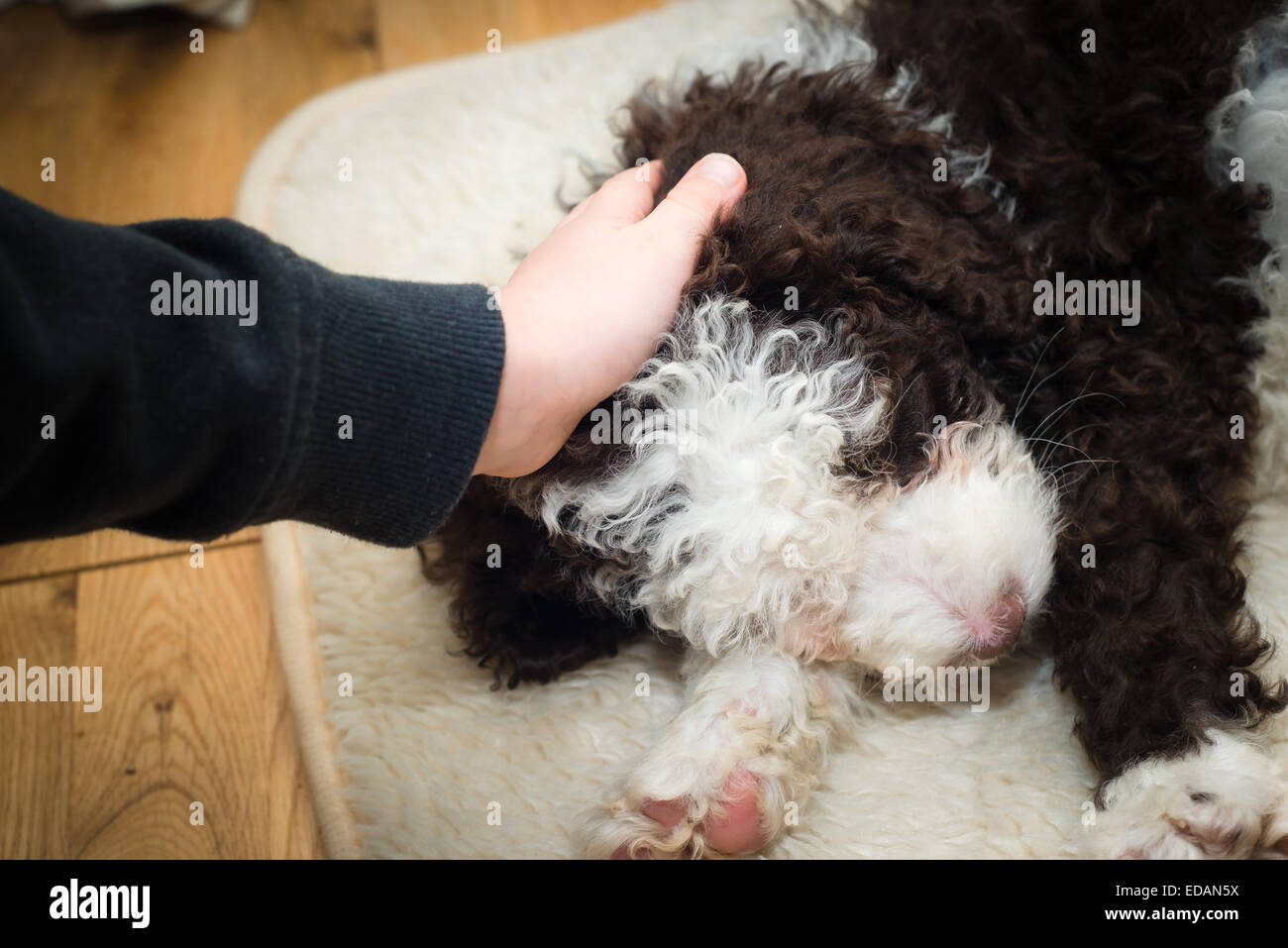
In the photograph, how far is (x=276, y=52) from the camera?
2629 millimetres

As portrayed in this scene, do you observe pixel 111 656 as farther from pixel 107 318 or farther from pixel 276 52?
pixel 276 52

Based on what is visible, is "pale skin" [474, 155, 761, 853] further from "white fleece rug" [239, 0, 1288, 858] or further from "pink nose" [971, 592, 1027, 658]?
"pink nose" [971, 592, 1027, 658]

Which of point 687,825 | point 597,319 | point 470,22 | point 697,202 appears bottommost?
point 687,825

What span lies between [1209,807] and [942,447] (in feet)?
1.68

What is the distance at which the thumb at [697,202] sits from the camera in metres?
1.27

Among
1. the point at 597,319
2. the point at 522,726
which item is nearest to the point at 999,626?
the point at 597,319

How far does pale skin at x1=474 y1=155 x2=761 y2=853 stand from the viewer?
121 centimetres

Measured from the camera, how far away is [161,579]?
184 centimetres

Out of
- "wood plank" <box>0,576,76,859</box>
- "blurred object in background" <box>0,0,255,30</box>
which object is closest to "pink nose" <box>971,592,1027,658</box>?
"wood plank" <box>0,576,76,859</box>

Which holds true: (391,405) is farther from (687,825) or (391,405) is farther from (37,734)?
(37,734)

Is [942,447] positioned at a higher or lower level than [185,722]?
higher

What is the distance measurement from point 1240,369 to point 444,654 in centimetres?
127

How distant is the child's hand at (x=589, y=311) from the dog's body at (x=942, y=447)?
4 cm

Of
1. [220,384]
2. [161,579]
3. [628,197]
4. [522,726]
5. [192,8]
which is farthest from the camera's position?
[192,8]
